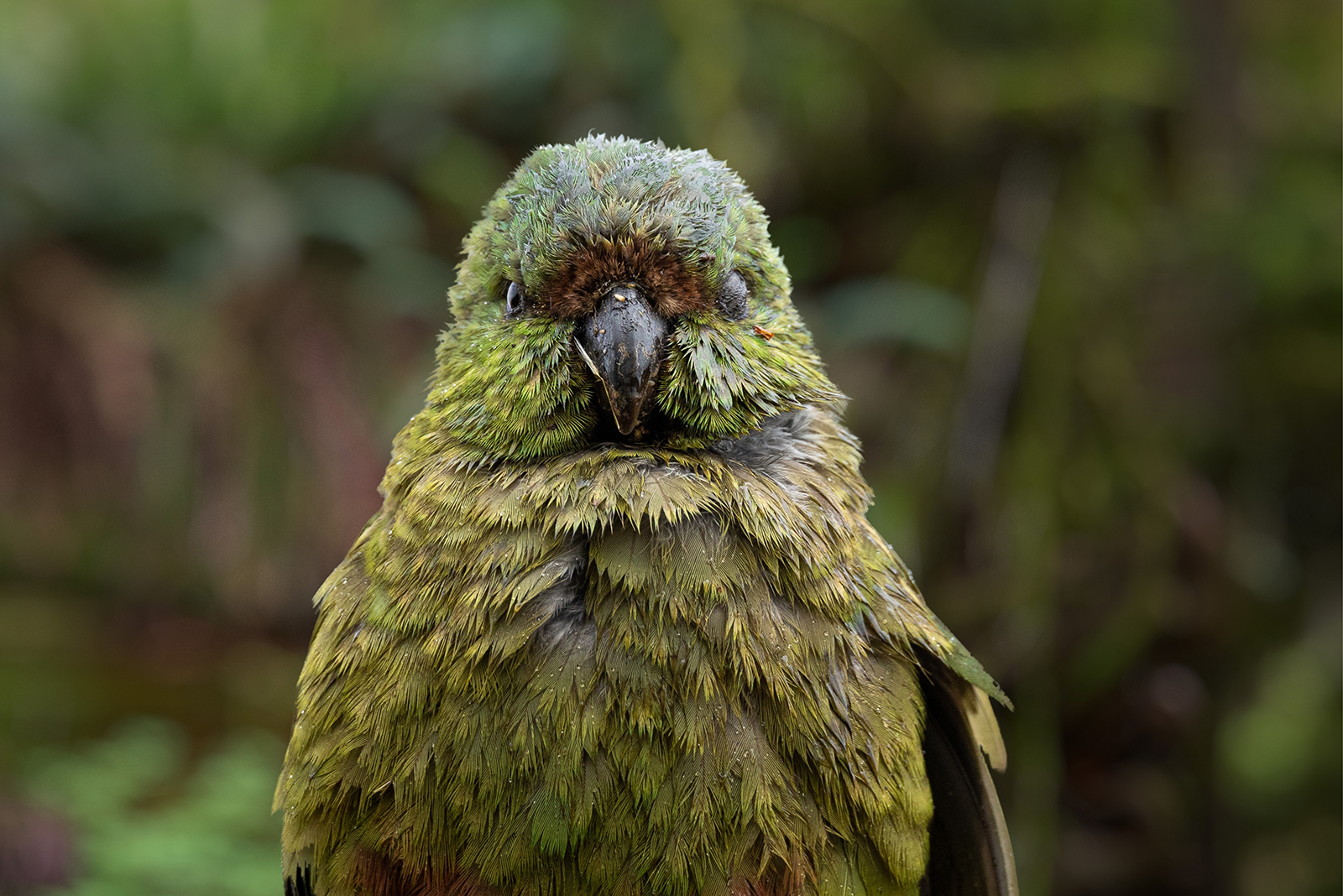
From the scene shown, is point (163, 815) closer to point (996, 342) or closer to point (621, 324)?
point (621, 324)

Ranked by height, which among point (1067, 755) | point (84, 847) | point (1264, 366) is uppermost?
point (1264, 366)

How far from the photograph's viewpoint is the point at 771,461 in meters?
1.87

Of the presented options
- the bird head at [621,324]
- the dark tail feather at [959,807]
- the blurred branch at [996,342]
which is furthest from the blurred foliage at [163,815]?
the blurred branch at [996,342]

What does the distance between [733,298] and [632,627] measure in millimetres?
608

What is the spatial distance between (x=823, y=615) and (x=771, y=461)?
285 millimetres

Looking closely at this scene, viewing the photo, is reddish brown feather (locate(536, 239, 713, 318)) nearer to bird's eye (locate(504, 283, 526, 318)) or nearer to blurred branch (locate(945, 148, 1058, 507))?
bird's eye (locate(504, 283, 526, 318))

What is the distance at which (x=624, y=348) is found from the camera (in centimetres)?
174

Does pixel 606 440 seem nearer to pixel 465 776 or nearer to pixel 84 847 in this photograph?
pixel 465 776

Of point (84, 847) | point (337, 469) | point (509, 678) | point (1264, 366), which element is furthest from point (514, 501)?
point (1264, 366)

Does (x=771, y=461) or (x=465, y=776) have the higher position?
(x=771, y=461)

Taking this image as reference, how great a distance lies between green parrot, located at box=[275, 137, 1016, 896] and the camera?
162 centimetres

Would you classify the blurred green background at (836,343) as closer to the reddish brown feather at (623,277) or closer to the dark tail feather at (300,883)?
the dark tail feather at (300,883)

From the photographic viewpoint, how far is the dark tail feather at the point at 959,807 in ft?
6.21

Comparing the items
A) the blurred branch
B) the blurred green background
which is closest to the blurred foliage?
the blurred green background
